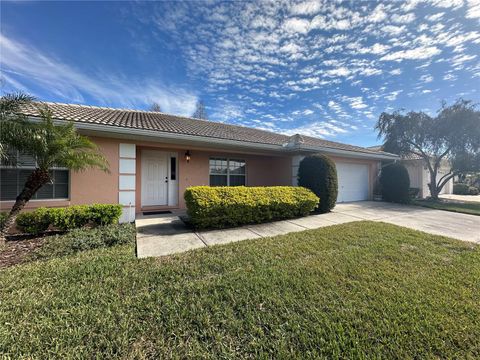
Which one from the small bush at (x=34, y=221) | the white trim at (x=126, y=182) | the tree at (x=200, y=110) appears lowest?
the small bush at (x=34, y=221)

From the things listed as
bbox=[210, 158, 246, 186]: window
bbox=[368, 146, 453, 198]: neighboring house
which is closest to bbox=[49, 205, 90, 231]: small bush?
bbox=[210, 158, 246, 186]: window

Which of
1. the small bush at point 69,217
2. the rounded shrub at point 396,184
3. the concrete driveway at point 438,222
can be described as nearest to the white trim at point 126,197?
the small bush at point 69,217

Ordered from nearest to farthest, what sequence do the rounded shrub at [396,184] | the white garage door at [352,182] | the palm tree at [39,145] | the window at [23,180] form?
1. the palm tree at [39,145]
2. the window at [23,180]
3. the white garage door at [352,182]
4. the rounded shrub at [396,184]

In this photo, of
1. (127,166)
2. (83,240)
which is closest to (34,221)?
(83,240)

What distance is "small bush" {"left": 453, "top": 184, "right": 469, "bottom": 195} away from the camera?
20.4 meters

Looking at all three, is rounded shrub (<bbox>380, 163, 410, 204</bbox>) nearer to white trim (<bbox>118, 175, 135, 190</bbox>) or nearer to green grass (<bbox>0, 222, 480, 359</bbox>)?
green grass (<bbox>0, 222, 480, 359</bbox>)

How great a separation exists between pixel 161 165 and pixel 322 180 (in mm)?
7212

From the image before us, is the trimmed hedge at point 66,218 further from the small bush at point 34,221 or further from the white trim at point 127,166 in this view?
→ the white trim at point 127,166

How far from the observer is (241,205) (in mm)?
6418

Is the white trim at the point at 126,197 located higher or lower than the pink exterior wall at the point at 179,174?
lower

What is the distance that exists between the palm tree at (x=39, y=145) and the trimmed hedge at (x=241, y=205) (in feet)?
10.2

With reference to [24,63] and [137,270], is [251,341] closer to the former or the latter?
[137,270]

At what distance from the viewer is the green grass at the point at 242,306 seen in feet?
6.59

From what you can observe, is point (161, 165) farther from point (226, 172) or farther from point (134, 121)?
point (226, 172)
